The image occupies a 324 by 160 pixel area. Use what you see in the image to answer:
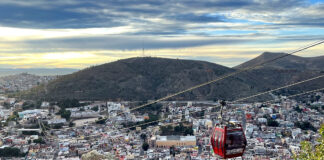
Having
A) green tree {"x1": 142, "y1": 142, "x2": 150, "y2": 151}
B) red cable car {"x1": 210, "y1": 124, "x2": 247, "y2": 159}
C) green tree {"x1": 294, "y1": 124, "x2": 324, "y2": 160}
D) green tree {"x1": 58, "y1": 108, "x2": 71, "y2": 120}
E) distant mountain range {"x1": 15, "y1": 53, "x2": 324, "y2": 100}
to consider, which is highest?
red cable car {"x1": 210, "y1": 124, "x2": 247, "y2": 159}

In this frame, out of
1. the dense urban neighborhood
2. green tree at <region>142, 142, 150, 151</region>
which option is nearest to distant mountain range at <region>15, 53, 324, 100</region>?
the dense urban neighborhood

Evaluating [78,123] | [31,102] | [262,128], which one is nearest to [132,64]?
[31,102]

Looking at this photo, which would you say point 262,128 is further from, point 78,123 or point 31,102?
point 31,102

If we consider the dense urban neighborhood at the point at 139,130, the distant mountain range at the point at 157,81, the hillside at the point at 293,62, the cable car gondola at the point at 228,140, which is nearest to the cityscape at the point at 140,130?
the dense urban neighborhood at the point at 139,130

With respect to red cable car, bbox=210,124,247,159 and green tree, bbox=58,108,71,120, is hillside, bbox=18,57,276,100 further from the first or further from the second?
red cable car, bbox=210,124,247,159

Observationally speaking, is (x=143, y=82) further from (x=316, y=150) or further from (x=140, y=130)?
(x=316, y=150)
